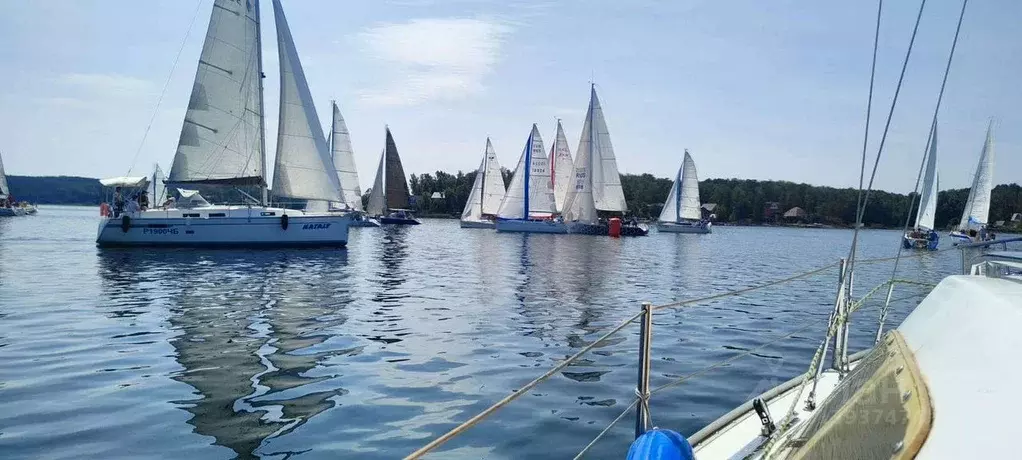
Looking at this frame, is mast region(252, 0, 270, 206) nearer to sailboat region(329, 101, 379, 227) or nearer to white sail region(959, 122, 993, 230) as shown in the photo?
sailboat region(329, 101, 379, 227)

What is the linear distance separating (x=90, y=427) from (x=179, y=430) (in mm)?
856

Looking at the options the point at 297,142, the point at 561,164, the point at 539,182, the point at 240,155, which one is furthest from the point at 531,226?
the point at 240,155

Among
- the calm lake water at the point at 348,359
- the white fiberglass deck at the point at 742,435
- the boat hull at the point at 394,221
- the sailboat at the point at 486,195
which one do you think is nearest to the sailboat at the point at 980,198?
the calm lake water at the point at 348,359

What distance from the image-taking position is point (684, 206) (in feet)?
248

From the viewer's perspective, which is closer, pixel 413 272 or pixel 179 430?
pixel 179 430

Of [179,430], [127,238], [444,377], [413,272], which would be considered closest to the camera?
[179,430]

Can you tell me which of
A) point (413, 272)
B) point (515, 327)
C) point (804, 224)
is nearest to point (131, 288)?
point (413, 272)

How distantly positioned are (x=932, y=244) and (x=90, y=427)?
168 feet

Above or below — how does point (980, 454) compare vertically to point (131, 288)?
above

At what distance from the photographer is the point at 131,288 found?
58.1 feet

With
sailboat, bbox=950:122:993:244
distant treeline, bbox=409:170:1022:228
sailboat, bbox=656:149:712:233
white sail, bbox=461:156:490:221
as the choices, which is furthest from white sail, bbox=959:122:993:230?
distant treeline, bbox=409:170:1022:228

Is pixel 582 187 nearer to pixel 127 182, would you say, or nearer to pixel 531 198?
pixel 531 198

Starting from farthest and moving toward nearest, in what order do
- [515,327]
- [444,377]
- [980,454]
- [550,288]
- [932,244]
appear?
[932,244] → [550,288] → [515,327] → [444,377] → [980,454]

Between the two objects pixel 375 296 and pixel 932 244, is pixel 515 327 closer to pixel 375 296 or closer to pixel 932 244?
pixel 375 296
